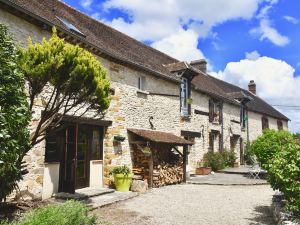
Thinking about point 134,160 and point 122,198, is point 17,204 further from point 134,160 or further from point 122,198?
point 134,160

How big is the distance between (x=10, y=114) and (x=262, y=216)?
647 centimetres

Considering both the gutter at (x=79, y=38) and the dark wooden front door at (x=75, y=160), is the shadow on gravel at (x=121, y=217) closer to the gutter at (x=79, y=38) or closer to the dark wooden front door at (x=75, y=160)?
the dark wooden front door at (x=75, y=160)

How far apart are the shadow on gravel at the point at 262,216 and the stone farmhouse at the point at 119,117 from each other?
4758 millimetres

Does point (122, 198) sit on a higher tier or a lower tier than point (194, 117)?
lower

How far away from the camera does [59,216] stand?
201 inches

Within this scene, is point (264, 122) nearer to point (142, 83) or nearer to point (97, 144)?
point (142, 83)

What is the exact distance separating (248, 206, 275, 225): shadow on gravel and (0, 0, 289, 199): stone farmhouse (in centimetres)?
476

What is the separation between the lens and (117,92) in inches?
492

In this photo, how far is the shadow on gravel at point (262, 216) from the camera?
24.2 feet

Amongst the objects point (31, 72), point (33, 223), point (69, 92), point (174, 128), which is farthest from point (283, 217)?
point (174, 128)

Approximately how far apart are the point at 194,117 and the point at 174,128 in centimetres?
242

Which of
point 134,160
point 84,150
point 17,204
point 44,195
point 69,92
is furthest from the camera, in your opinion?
point 134,160

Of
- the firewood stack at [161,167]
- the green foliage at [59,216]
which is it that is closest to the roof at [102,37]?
the firewood stack at [161,167]

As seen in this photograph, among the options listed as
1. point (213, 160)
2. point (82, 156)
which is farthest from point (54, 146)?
point (213, 160)
